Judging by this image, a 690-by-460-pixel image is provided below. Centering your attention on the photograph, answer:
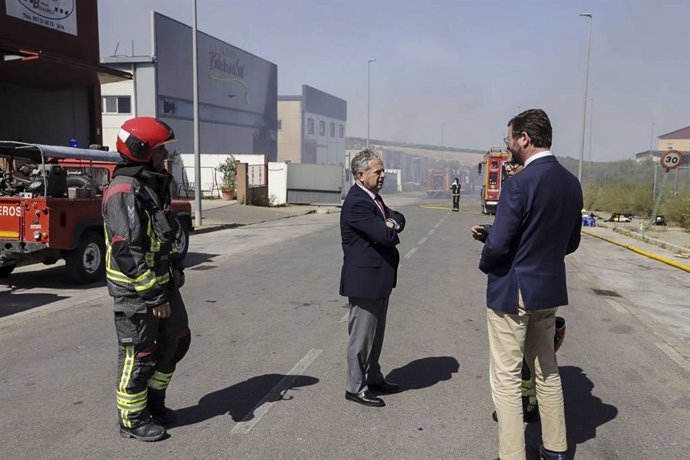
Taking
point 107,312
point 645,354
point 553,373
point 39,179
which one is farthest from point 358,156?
point 39,179

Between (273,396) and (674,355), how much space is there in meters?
4.03

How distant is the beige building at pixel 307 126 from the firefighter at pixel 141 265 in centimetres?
8202

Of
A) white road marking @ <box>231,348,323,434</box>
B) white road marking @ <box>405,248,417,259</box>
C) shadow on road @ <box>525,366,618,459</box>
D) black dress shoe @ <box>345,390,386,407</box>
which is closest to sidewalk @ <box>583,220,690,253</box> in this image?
white road marking @ <box>405,248,417,259</box>

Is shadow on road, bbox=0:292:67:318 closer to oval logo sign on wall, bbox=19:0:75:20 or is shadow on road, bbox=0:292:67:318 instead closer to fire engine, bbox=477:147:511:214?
oval logo sign on wall, bbox=19:0:75:20

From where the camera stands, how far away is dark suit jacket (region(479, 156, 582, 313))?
120 inches

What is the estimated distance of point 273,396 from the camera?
4.43 m

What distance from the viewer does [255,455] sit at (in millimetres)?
3500

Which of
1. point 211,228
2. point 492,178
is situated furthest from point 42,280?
point 492,178

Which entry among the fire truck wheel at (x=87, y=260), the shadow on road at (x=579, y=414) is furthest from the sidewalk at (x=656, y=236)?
the fire truck wheel at (x=87, y=260)

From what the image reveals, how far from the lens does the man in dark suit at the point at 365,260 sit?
4.02m

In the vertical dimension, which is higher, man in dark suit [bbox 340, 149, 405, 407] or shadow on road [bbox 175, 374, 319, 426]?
man in dark suit [bbox 340, 149, 405, 407]

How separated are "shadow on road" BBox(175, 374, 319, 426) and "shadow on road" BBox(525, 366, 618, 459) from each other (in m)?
1.80

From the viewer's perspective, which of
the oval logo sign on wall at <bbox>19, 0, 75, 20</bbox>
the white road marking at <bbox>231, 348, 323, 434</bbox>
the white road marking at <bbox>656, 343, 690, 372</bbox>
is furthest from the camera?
the oval logo sign on wall at <bbox>19, 0, 75, 20</bbox>

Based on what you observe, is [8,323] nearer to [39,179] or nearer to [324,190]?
[39,179]
